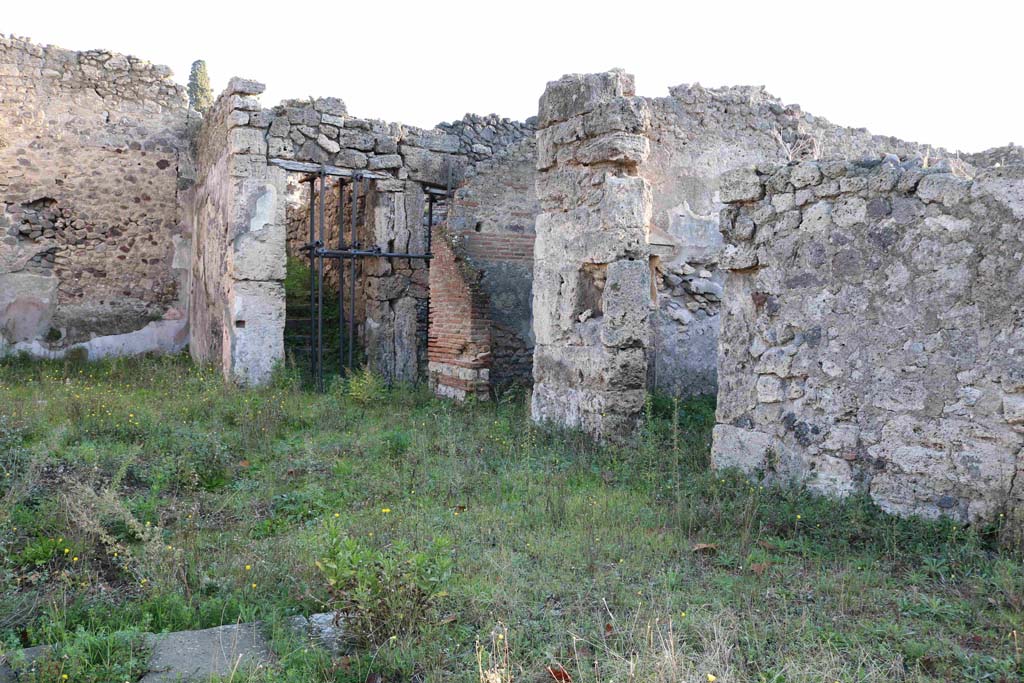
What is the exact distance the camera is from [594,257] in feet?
22.6

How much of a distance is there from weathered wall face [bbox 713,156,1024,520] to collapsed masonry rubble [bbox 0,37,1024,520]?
14mm

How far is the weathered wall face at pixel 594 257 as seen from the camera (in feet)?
22.0

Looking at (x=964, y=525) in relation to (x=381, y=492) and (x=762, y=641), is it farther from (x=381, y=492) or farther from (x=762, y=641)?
(x=381, y=492)

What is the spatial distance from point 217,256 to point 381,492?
6046mm

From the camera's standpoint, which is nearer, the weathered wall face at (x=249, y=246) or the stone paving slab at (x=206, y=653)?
the stone paving slab at (x=206, y=653)

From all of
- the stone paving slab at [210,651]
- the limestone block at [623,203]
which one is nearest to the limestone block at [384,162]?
the limestone block at [623,203]

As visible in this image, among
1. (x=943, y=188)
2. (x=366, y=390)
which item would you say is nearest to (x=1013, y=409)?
(x=943, y=188)

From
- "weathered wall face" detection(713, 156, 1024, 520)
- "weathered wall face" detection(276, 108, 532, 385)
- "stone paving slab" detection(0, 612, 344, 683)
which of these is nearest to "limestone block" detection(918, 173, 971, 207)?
"weathered wall face" detection(713, 156, 1024, 520)

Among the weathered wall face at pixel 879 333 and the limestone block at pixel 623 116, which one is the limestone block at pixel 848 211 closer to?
the weathered wall face at pixel 879 333

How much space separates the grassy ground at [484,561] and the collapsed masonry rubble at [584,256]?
0.59 metres

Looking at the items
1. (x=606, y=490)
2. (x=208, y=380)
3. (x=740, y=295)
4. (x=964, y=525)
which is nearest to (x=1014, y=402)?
(x=964, y=525)

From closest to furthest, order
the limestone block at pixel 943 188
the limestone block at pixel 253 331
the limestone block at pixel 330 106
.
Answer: the limestone block at pixel 943 188
the limestone block at pixel 253 331
the limestone block at pixel 330 106

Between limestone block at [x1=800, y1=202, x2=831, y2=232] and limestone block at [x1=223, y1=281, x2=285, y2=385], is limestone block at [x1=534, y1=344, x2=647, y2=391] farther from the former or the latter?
limestone block at [x1=223, y1=281, x2=285, y2=385]

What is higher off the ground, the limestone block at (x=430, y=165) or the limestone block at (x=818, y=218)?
the limestone block at (x=430, y=165)
